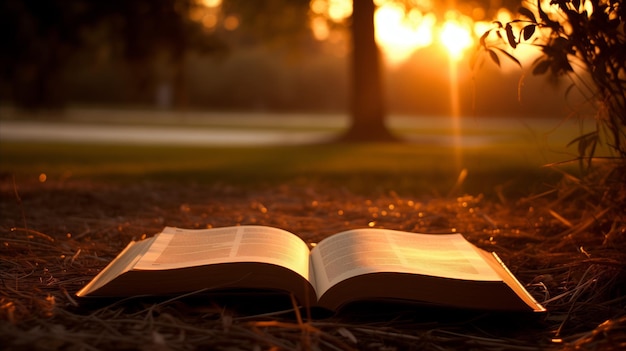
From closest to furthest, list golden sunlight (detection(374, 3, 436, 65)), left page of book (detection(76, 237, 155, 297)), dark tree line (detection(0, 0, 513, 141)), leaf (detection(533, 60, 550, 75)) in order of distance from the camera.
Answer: left page of book (detection(76, 237, 155, 297)) < leaf (detection(533, 60, 550, 75)) < dark tree line (detection(0, 0, 513, 141)) < golden sunlight (detection(374, 3, 436, 65))

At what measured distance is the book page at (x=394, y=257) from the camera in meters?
1.37

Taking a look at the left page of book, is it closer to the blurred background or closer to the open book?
the open book

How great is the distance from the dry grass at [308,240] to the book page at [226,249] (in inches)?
3.5

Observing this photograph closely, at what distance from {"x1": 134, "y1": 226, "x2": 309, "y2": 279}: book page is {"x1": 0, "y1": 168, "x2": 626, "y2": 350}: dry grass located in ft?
0.29

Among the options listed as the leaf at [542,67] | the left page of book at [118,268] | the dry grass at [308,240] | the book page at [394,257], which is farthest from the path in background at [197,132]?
the left page of book at [118,268]

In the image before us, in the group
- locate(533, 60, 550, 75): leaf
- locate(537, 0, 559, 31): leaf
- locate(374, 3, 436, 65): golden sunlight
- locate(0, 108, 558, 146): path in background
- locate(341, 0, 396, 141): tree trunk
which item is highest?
locate(374, 3, 436, 65): golden sunlight

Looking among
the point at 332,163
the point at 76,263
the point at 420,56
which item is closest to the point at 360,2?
the point at 332,163

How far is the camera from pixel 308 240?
2.20 metres

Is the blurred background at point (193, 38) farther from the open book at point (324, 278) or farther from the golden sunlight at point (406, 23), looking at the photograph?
the open book at point (324, 278)

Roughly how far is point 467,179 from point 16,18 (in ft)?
15.6

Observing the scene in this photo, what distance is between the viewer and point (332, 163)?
5637 millimetres

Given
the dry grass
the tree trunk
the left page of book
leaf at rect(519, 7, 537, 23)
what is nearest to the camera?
the dry grass

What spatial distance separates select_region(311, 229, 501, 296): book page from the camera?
4.50ft

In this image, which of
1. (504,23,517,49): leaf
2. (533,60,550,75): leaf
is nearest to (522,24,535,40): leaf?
(504,23,517,49): leaf
